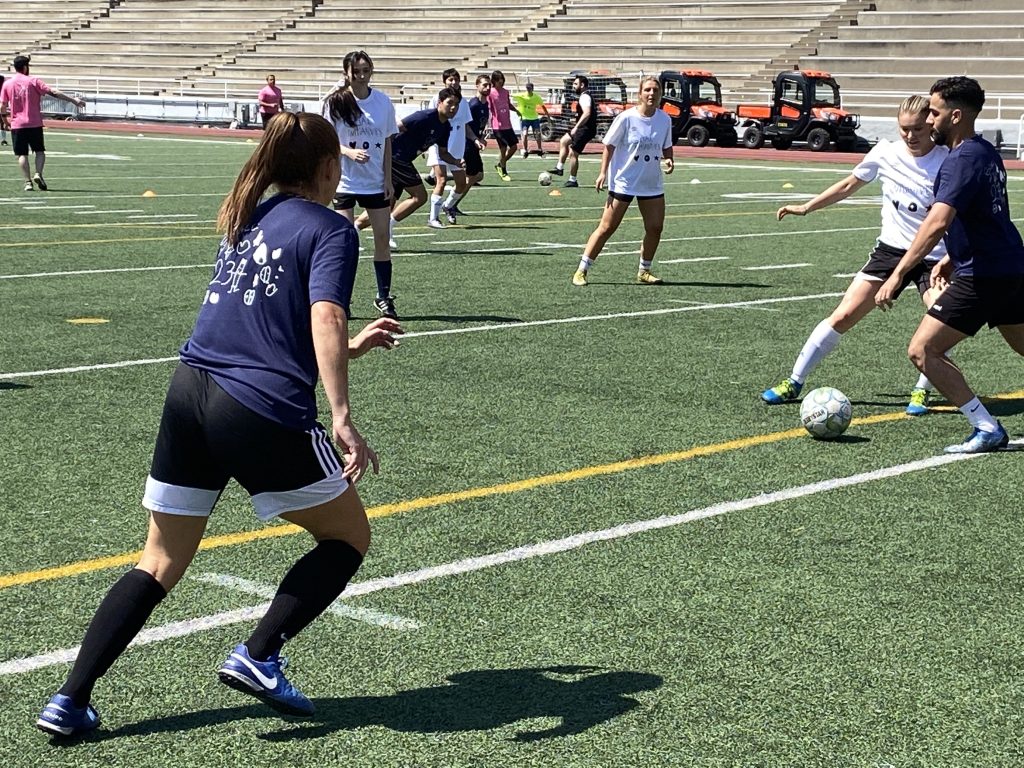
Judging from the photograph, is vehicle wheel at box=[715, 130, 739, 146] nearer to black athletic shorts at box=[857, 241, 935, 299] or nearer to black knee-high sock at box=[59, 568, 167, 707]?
black athletic shorts at box=[857, 241, 935, 299]

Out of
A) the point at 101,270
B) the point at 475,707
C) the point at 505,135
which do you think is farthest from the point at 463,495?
the point at 505,135

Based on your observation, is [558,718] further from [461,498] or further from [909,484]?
[909,484]

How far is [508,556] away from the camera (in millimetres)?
5902

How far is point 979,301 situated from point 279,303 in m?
4.64

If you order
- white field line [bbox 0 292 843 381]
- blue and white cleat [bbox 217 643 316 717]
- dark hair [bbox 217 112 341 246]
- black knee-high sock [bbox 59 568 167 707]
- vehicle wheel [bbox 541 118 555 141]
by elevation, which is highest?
dark hair [bbox 217 112 341 246]

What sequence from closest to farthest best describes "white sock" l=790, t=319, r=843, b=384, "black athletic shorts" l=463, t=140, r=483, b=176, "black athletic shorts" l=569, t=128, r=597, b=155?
"white sock" l=790, t=319, r=843, b=384 < "black athletic shorts" l=463, t=140, r=483, b=176 < "black athletic shorts" l=569, t=128, r=597, b=155

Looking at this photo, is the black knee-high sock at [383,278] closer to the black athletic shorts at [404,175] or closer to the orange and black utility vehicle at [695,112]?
the black athletic shorts at [404,175]

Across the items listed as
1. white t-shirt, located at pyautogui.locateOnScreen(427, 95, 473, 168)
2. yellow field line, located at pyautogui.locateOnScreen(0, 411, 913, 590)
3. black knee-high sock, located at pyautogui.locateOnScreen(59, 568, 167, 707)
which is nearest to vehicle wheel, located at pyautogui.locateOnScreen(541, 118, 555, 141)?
white t-shirt, located at pyautogui.locateOnScreen(427, 95, 473, 168)

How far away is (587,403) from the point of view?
8938mm

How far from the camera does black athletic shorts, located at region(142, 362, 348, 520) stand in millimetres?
4020

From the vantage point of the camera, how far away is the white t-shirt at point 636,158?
553 inches

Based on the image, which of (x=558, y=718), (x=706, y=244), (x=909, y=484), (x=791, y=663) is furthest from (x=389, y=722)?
(x=706, y=244)

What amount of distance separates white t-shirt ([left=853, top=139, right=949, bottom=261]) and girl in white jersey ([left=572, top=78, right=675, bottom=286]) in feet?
17.5

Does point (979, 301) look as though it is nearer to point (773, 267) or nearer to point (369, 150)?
point (369, 150)
